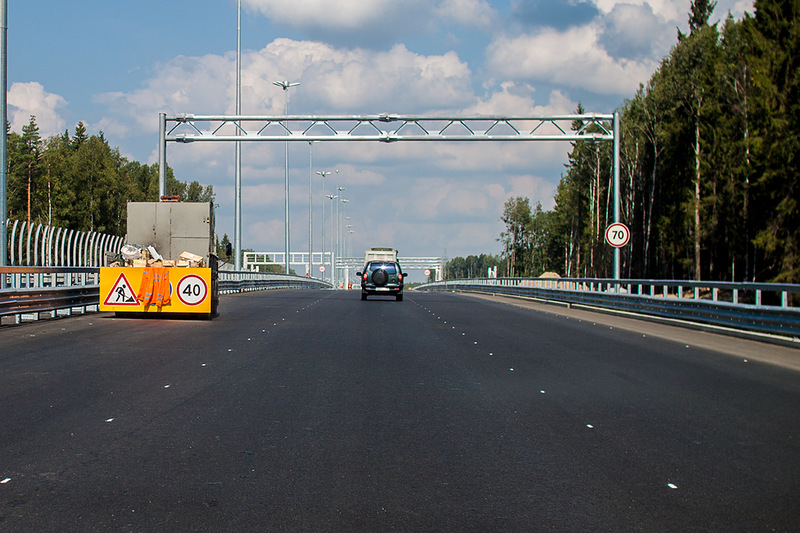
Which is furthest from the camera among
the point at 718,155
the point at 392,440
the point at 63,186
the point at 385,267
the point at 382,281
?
the point at 63,186

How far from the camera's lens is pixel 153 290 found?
20.1 m

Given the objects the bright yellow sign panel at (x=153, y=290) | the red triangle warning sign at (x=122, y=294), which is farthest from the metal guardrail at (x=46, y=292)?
the red triangle warning sign at (x=122, y=294)

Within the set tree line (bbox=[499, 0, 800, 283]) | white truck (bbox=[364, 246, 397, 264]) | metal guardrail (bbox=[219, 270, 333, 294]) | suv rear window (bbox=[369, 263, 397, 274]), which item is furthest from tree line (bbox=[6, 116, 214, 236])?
suv rear window (bbox=[369, 263, 397, 274])

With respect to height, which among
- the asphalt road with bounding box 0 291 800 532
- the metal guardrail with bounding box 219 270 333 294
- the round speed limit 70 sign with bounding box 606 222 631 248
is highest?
the round speed limit 70 sign with bounding box 606 222 631 248

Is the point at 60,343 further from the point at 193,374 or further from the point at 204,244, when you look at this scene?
the point at 204,244

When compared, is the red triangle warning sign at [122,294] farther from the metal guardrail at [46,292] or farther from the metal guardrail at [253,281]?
the metal guardrail at [253,281]

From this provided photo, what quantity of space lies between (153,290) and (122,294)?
737 millimetres

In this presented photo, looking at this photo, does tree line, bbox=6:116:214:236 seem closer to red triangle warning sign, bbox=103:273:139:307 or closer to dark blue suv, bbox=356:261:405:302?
dark blue suv, bbox=356:261:405:302

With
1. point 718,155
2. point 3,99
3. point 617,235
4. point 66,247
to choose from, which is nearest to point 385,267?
point 617,235

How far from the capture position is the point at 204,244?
22.2 metres

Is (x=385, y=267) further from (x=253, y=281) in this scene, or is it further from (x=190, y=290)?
(x=190, y=290)

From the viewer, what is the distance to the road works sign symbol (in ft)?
66.1

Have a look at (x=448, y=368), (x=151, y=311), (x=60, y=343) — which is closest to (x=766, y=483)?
(x=448, y=368)

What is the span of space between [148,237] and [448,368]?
1337 centimetres
